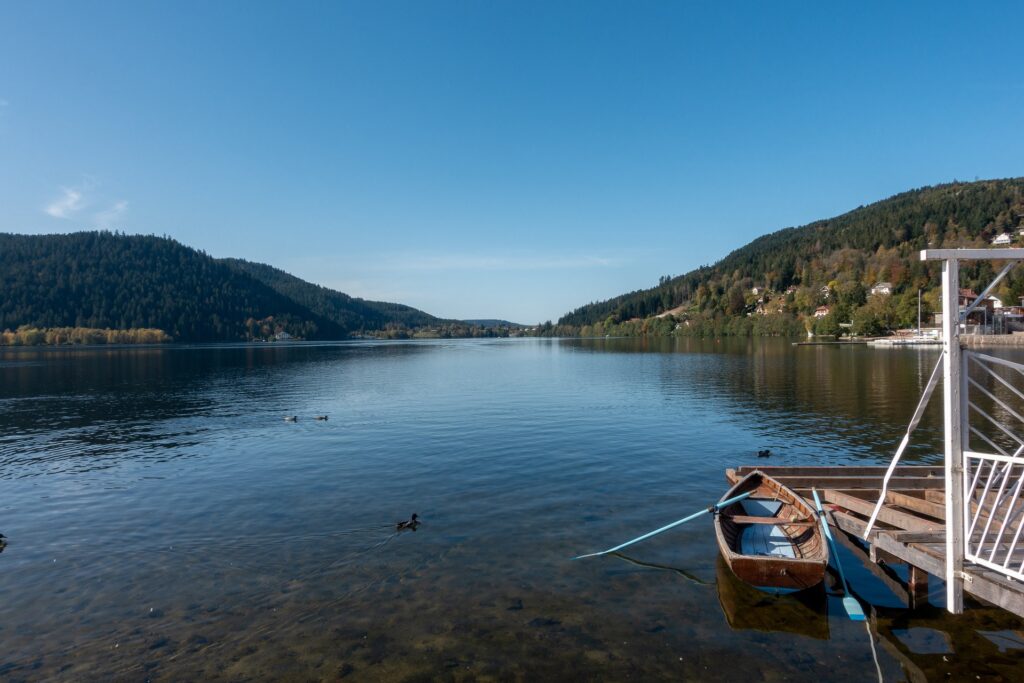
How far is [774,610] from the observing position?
12.7 m

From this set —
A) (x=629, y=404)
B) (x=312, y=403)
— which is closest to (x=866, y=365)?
(x=629, y=404)

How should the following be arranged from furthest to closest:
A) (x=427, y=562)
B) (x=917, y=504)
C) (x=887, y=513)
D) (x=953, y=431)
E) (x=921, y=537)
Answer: (x=427, y=562), (x=917, y=504), (x=887, y=513), (x=921, y=537), (x=953, y=431)

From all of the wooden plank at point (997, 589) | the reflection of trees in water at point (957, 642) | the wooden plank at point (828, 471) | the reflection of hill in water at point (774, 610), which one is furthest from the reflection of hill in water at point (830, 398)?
the wooden plank at point (997, 589)

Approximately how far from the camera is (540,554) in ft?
52.6

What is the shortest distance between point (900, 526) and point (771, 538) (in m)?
2.96

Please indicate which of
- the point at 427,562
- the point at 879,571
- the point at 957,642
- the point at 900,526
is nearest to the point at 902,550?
the point at 957,642

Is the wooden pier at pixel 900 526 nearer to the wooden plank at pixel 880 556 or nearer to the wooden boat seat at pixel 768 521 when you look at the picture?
the wooden plank at pixel 880 556

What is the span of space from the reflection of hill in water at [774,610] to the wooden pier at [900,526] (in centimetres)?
181

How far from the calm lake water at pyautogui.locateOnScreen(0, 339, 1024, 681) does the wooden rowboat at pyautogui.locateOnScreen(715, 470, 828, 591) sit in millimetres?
937

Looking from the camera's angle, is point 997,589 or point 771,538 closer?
point 997,589

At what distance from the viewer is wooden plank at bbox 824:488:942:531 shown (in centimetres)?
1306

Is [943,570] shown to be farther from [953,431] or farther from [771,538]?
[771,538]

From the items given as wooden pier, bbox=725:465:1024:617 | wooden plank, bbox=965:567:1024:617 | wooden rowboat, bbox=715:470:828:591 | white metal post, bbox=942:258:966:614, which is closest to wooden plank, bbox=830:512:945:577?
wooden pier, bbox=725:465:1024:617

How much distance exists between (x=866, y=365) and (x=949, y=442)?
281 feet
